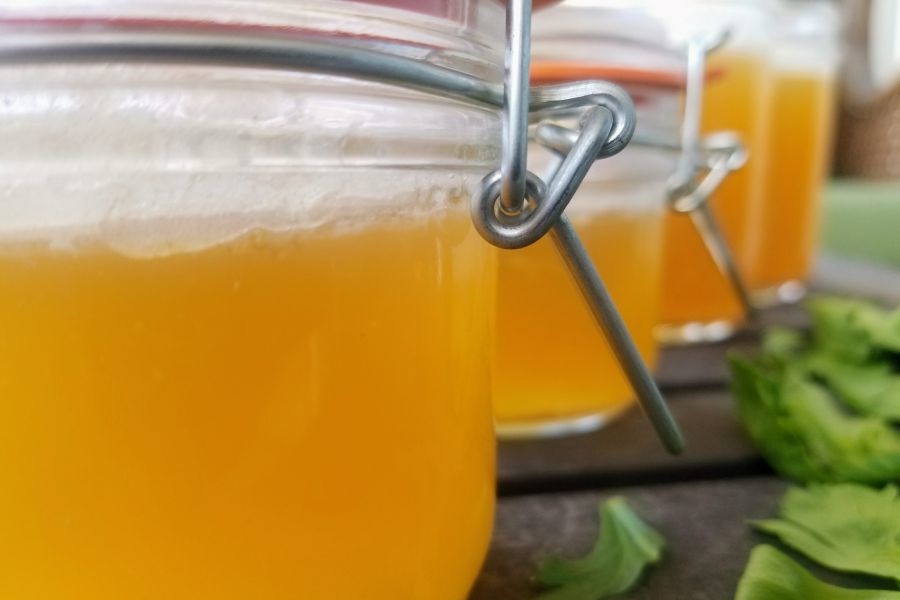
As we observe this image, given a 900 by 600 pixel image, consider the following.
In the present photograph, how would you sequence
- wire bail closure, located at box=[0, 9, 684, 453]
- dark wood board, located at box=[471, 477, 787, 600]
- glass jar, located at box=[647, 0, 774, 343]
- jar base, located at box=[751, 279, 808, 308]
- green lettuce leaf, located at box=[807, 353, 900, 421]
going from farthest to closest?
jar base, located at box=[751, 279, 808, 308]
glass jar, located at box=[647, 0, 774, 343]
green lettuce leaf, located at box=[807, 353, 900, 421]
dark wood board, located at box=[471, 477, 787, 600]
wire bail closure, located at box=[0, 9, 684, 453]

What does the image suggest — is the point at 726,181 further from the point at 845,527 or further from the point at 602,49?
the point at 845,527

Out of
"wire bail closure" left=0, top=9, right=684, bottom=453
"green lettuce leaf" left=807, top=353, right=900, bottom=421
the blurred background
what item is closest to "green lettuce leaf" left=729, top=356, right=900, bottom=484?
"green lettuce leaf" left=807, top=353, right=900, bottom=421

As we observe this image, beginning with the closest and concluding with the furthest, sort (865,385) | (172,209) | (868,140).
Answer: (172,209) → (865,385) → (868,140)

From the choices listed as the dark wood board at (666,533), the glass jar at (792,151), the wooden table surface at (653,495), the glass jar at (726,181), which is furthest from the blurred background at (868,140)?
the dark wood board at (666,533)

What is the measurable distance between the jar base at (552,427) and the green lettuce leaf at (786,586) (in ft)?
0.54

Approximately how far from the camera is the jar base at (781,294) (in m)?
0.76

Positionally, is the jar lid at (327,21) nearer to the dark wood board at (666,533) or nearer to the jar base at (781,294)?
the dark wood board at (666,533)

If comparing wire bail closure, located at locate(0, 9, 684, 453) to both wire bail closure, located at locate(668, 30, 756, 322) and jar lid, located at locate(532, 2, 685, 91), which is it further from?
wire bail closure, located at locate(668, 30, 756, 322)

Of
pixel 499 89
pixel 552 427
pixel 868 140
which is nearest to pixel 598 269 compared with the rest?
pixel 552 427

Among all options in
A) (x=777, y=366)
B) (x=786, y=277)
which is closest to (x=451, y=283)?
(x=777, y=366)

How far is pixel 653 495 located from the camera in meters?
0.37

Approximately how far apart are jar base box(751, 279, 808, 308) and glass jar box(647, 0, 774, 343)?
6 cm

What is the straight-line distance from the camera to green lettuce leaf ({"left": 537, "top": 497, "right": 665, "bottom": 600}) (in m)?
0.29

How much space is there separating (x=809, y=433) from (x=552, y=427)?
0.40ft
